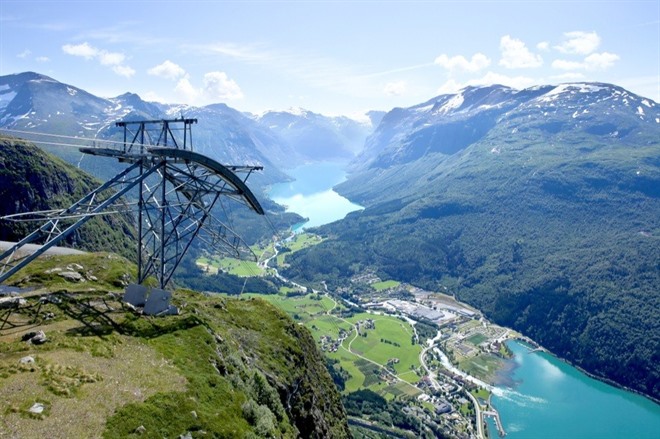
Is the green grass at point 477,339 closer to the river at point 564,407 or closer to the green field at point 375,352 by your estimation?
the river at point 564,407

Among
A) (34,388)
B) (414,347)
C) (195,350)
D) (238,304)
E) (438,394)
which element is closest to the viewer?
(34,388)

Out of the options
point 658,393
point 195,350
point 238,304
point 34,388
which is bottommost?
point 658,393

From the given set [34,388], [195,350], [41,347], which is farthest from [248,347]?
[34,388]

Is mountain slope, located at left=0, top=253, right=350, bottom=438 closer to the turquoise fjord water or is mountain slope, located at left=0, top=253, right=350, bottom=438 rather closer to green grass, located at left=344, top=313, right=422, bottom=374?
the turquoise fjord water

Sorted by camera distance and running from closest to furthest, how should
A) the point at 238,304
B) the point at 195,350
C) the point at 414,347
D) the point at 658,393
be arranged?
the point at 195,350, the point at 238,304, the point at 658,393, the point at 414,347

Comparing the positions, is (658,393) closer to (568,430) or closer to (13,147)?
(568,430)

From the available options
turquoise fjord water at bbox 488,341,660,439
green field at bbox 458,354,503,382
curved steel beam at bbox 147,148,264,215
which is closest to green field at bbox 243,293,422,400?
green field at bbox 458,354,503,382
